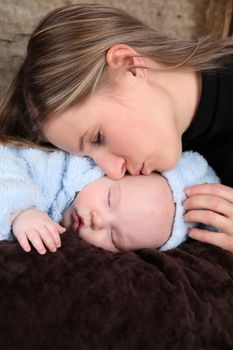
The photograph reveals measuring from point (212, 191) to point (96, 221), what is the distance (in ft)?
0.90

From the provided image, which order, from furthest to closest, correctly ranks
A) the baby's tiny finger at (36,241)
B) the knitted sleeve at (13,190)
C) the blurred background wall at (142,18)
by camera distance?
1. the blurred background wall at (142,18)
2. the knitted sleeve at (13,190)
3. the baby's tiny finger at (36,241)

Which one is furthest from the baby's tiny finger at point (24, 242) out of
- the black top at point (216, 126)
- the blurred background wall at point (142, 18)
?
the blurred background wall at point (142, 18)

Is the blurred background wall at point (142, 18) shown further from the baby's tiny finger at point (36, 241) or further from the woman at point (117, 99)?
the baby's tiny finger at point (36, 241)

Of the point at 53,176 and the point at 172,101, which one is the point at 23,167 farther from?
the point at 172,101

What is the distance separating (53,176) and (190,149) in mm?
375

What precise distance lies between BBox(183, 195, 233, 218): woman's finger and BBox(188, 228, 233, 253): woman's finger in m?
0.05

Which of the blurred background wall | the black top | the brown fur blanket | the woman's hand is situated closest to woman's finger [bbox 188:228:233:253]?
the woman's hand

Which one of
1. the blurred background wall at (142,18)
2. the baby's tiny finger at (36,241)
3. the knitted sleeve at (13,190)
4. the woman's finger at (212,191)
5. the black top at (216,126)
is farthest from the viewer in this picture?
the blurred background wall at (142,18)

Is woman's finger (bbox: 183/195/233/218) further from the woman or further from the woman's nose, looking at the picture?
the woman's nose

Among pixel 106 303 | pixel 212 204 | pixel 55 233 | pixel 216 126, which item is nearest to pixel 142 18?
pixel 216 126

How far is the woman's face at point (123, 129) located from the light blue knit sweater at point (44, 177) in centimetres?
5

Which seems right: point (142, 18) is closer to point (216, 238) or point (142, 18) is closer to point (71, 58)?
point (71, 58)

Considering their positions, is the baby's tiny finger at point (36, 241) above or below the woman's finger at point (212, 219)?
above

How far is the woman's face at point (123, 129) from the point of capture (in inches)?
44.2
